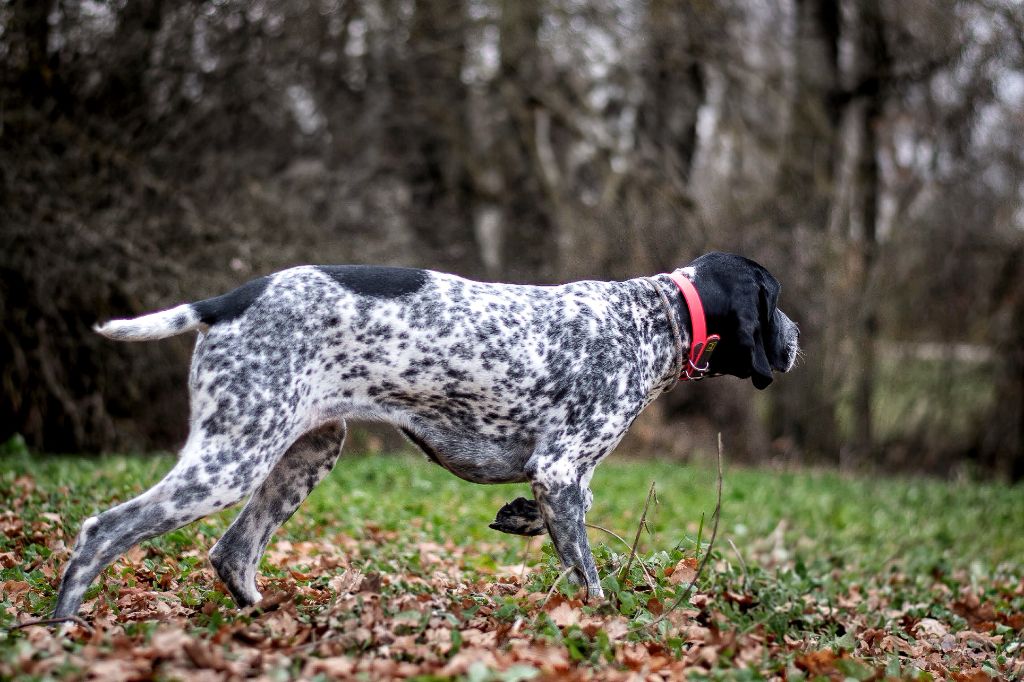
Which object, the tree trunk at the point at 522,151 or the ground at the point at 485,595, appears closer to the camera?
the ground at the point at 485,595

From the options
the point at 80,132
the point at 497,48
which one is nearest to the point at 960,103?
the point at 497,48

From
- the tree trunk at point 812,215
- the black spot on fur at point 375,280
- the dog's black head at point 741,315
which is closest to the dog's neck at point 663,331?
the dog's black head at point 741,315

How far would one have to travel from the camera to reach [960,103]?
46.0 ft

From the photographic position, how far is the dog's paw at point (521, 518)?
15.3 ft

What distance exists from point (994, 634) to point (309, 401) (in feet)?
13.1

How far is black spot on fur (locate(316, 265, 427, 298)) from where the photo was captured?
14.1 ft

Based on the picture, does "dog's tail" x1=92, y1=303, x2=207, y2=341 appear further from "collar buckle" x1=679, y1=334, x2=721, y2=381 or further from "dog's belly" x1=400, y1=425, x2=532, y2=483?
"collar buckle" x1=679, y1=334, x2=721, y2=381

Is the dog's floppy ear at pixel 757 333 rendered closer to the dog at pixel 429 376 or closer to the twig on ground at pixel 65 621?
the dog at pixel 429 376

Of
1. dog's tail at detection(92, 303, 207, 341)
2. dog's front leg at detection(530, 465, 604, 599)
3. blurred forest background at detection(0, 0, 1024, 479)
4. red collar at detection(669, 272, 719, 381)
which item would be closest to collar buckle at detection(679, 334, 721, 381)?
red collar at detection(669, 272, 719, 381)

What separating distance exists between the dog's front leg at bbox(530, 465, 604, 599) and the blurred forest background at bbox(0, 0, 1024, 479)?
219 inches

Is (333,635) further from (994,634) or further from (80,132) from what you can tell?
(80,132)

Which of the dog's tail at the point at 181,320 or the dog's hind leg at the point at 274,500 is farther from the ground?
the dog's tail at the point at 181,320

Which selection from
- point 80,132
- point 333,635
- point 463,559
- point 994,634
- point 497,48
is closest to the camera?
point 333,635

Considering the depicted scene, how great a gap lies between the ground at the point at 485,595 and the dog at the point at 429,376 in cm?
36
